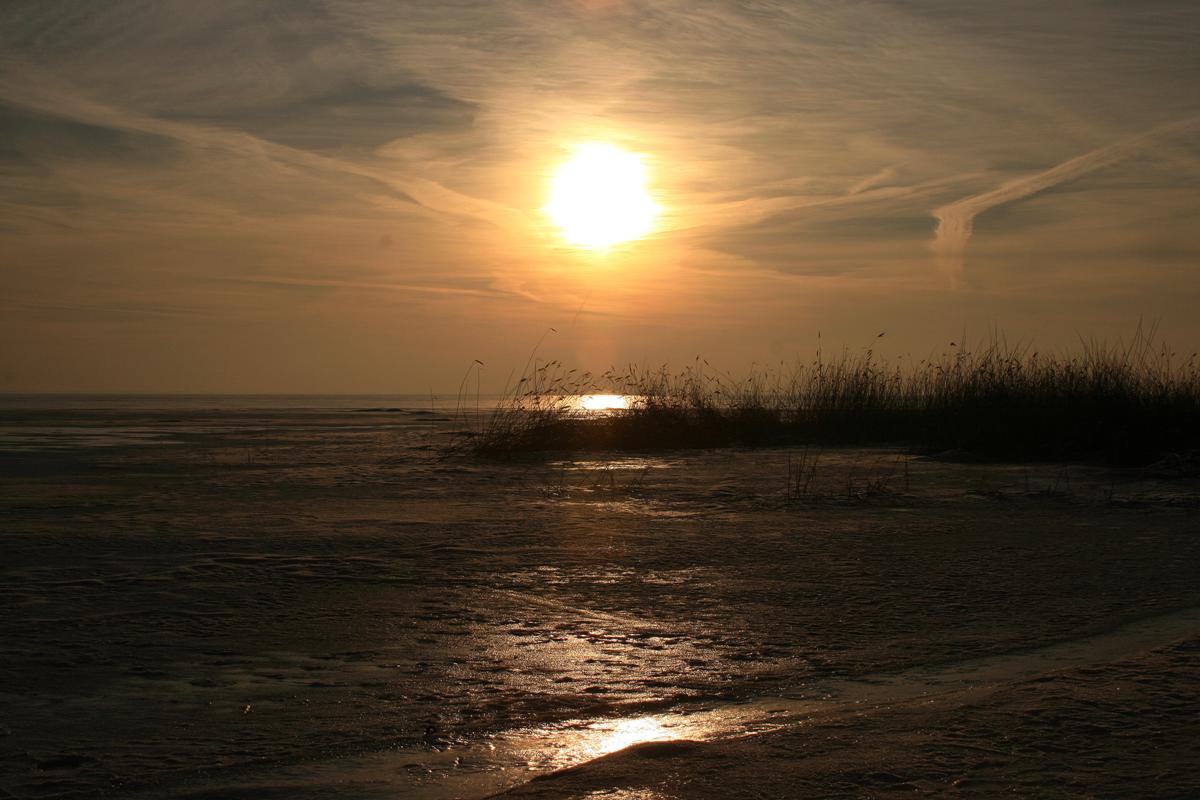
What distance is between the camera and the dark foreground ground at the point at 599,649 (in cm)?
223

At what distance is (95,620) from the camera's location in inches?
144

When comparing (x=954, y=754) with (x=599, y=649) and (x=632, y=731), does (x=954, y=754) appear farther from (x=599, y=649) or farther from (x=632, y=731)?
(x=599, y=649)

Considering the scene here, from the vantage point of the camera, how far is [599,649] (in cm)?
329

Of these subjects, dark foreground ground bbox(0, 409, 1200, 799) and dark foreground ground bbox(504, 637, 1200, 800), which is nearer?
dark foreground ground bbox(504, 637, 1200, 800)

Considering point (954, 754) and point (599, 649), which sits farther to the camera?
point (599, 649)

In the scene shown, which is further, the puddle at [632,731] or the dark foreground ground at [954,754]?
the puddle at [632,731]

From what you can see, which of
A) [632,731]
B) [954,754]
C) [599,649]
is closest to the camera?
[954,754]

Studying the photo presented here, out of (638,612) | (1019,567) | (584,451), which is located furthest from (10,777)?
(584,451)

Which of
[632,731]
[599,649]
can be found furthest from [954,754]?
[599,649]

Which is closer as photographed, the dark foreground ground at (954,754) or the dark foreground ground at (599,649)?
the dark foreground ground at (954,754)

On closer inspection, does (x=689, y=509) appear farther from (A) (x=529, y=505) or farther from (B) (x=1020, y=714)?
(B) (x=1020, y=714)

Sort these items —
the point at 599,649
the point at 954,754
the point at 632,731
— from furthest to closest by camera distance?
the point at 599,649 < the point at 632,731 < the point at 954,754

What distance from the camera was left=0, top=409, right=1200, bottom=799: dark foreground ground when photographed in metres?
2.23

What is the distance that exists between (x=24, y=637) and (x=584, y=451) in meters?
10.5
